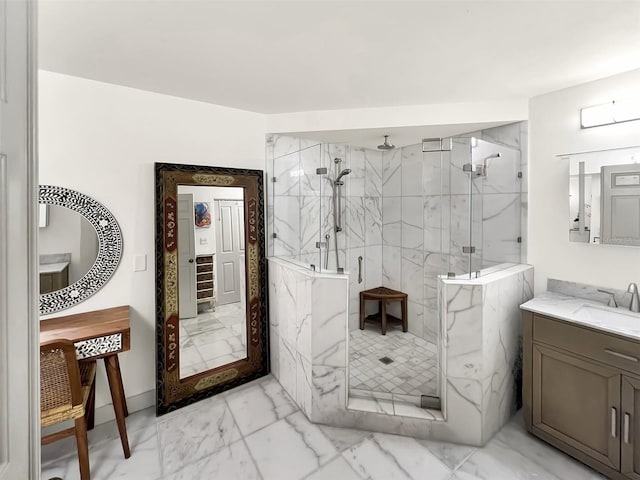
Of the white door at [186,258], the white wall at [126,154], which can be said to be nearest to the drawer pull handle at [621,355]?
the white door at [186,258]

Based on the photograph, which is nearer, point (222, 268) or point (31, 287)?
point (31, 287)

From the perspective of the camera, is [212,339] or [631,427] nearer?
[631,427]

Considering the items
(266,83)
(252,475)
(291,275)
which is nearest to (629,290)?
(291,275)

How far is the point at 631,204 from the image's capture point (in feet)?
6.31

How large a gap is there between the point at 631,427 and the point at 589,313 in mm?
610

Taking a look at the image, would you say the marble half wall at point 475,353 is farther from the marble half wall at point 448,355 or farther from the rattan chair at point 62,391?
the rattan chair at point 62,391

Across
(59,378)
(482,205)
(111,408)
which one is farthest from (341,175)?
(111,408)

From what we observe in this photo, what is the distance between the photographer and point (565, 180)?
2232mm

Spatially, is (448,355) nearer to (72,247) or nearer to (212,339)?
(212,339)

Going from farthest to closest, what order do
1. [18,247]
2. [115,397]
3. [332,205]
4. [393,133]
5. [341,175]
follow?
[341,175], [332,205], [393,133], [115,397], [18,247]

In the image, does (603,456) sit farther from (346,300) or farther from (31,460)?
(31,460)

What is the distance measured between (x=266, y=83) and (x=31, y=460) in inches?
86.8

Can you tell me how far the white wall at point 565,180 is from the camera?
1.99m

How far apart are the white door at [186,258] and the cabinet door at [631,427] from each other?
2810mm
